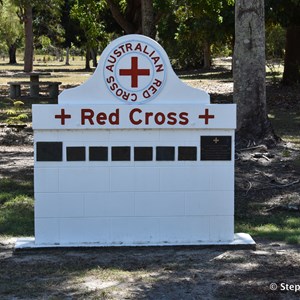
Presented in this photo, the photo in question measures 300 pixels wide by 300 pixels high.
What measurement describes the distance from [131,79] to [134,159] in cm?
78

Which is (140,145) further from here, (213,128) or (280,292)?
(280,292)

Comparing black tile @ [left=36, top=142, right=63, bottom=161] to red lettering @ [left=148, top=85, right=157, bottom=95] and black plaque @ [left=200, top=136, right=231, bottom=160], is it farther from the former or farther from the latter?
black plaque @ [left=200, top=136, right=231, bottom=160]

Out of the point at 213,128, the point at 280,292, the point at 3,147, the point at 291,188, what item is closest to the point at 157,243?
the point at 213,128

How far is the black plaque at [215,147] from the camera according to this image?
23.0ft

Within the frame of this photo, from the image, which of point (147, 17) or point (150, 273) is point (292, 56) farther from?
point (150, 273)

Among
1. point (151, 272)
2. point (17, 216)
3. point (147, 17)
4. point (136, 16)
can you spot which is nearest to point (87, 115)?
point (151, 272)

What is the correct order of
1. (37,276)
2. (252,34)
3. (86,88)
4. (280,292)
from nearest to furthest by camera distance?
(280,292) < (37,276) < (86,88) < (252,34)

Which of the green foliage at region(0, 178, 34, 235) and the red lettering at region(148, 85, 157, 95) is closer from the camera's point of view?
the red lettering at region(148, 85, 157, 95)

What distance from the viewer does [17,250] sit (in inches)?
275

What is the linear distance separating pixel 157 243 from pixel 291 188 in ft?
13.1

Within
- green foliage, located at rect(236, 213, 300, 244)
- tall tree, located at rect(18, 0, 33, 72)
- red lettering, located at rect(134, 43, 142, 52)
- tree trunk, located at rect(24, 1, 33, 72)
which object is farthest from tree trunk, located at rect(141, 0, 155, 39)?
tree trunk, located at rect(24, 1, 33, 72)

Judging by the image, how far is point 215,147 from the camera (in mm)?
7035

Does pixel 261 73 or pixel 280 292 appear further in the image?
pixel 261 73

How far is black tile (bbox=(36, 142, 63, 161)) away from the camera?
6918mm
